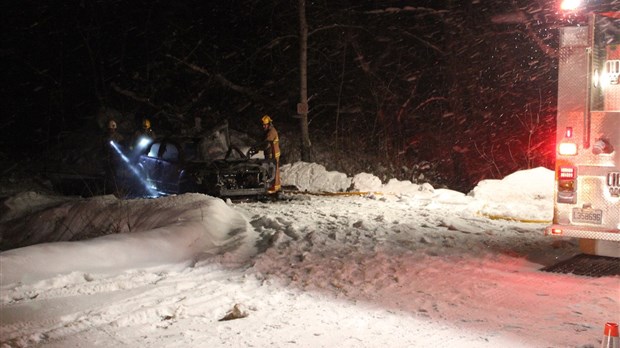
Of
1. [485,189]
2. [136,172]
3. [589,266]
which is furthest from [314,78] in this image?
[589,266]

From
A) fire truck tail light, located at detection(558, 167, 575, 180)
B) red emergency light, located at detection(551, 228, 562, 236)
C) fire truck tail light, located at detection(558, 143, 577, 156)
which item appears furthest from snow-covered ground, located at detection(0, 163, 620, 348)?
fire truck tail light, located at detection(558, 143, 577, 156)

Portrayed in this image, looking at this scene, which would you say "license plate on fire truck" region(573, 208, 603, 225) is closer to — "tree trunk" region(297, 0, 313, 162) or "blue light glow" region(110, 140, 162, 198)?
"blue light glow" region(110, 140, 162, 198)

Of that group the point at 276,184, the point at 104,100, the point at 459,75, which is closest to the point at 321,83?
the point at 459,75

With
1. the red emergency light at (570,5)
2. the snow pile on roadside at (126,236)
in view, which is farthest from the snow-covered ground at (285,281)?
the red emergency light at (570,5)

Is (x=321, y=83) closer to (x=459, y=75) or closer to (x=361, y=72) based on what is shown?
(x=361, y=72)

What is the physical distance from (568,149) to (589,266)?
5.36ft

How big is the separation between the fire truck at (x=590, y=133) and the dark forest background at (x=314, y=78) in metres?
13.6

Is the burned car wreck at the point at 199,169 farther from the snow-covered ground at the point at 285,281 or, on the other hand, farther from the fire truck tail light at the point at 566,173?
the fire truck tail light at the point at 566,173

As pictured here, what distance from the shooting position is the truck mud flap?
8031mm

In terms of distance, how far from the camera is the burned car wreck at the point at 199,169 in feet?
48.8

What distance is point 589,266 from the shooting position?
8422 mm

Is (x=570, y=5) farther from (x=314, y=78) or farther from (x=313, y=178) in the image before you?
(x=314, y=78)

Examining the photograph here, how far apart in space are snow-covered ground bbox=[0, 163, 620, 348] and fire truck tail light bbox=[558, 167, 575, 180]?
1204 mm

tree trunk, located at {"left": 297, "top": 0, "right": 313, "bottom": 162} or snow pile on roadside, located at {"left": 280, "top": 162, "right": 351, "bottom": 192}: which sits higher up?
tree trunk, located at {"left": 297, "top": 0, "right": 313, "bottom": 162}
